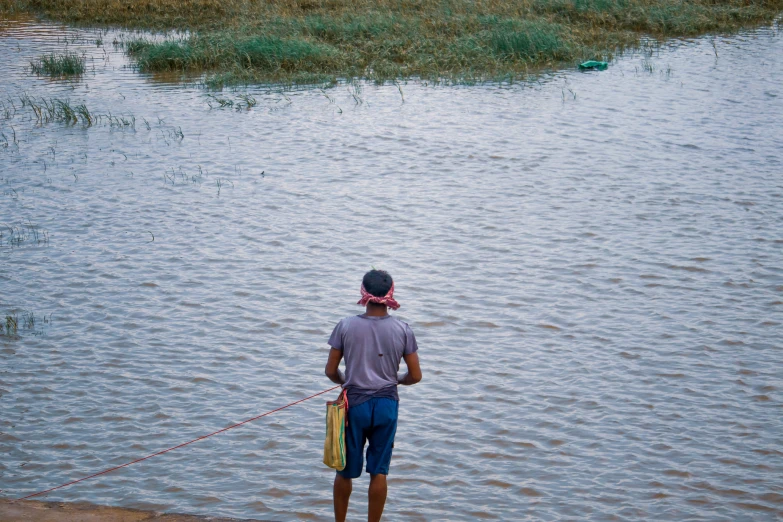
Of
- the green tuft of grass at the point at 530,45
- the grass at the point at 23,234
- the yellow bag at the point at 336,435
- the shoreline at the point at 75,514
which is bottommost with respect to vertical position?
the shoreline at the point at 75,514

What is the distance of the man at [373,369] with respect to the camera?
4.81 meters

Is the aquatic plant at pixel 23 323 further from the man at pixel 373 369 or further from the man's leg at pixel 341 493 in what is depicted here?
the man at pixel 373 369

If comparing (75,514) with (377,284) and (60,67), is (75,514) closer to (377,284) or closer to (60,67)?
(377,284)

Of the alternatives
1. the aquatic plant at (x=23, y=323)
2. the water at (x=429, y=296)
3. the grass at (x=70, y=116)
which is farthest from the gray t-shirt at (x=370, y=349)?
the grass at (x=70, y=116)

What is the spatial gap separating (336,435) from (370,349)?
47cm

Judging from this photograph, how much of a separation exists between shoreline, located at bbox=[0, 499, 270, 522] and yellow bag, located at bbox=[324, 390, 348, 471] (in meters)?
0.64

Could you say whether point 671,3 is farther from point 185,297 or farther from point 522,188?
point 185,297

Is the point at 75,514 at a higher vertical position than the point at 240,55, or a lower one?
lower

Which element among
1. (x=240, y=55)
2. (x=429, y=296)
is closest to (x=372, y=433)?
(x=429, y=296)

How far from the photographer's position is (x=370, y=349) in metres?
4.83

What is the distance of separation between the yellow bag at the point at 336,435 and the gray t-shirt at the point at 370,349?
0.49 ft

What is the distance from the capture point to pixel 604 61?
821 inches

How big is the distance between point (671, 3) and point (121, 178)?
17.1 meters

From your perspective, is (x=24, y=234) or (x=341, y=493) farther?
(x=24, y=234)
